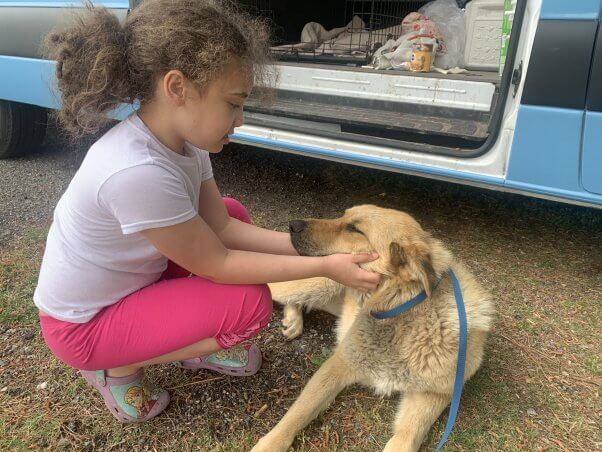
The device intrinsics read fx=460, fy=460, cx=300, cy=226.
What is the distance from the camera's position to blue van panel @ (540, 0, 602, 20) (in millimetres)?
2131

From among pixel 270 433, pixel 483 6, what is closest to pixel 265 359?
pixel 270 433

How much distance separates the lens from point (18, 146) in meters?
4.55

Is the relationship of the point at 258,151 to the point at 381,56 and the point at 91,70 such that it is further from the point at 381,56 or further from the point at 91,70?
the point at 91,70

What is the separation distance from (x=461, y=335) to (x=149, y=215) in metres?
1.24

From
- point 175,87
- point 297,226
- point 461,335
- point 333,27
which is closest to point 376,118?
point 297,226


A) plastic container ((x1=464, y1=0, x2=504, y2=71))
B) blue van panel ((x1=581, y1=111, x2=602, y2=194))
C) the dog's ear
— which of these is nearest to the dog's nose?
the dog's ear

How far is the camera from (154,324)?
1.67 meters

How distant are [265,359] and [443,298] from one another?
906 mm

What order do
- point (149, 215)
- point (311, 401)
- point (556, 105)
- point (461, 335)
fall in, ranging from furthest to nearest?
1. point (556, 105)
2. point (311, 401)
3. point (461, 335)
4. point (149, 215)

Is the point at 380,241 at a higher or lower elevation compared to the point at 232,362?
higher

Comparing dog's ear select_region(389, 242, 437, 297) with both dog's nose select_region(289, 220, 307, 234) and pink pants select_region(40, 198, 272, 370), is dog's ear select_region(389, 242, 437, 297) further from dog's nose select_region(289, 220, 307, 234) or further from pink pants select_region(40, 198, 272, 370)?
pink pants select_region(40, 198, 272, 370)

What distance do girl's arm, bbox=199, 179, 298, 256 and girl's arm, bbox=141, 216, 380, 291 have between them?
15.6 inches

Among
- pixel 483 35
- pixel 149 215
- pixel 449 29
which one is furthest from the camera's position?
pixel 449 29

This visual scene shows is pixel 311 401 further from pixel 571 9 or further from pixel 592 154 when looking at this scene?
pixel 571 9
